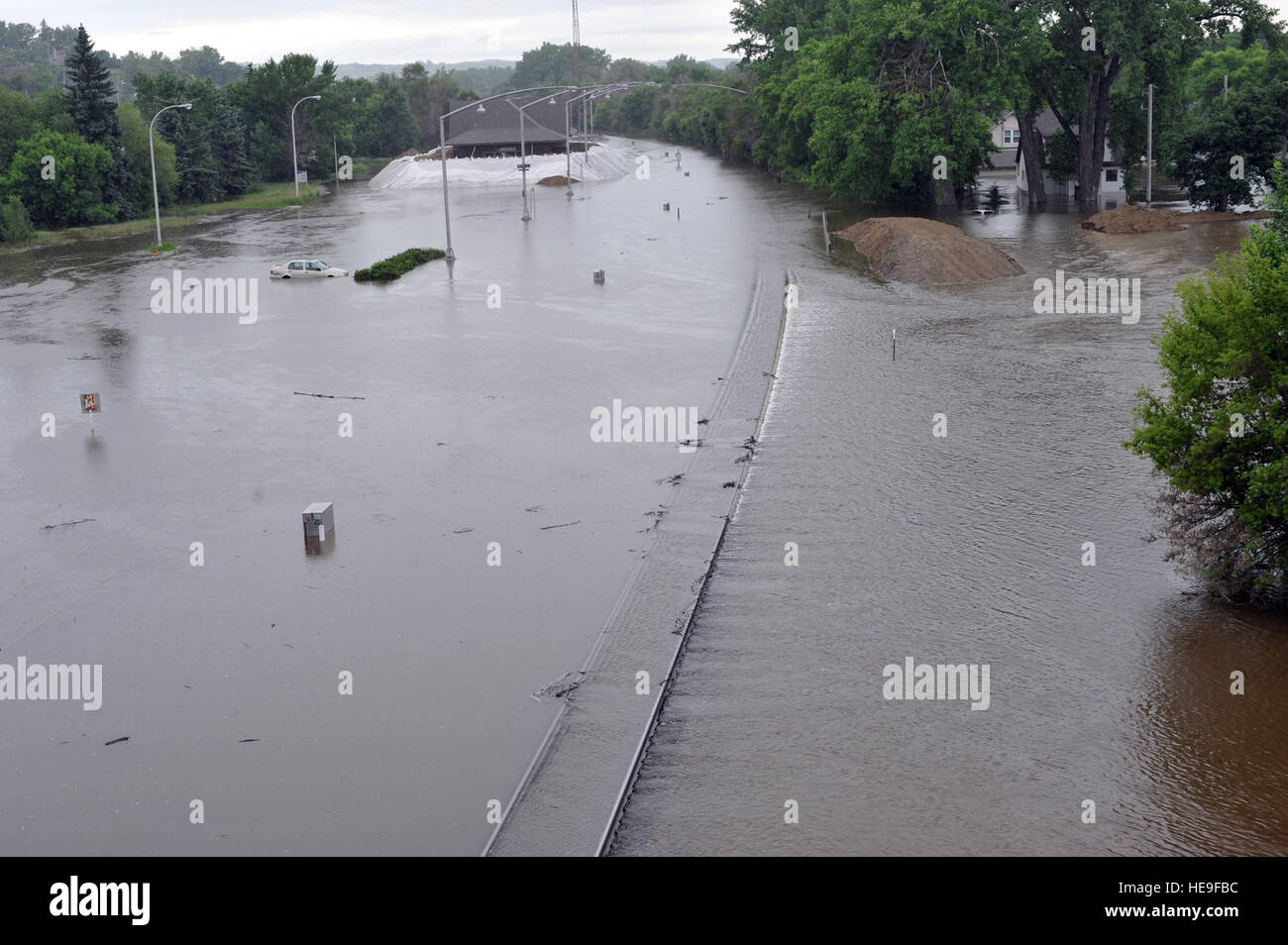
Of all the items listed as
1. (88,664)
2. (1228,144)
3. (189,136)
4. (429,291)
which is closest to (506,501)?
(88,664)

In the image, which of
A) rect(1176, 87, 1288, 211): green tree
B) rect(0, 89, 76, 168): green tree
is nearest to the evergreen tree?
rect(0, 89, 76, 168): green tree

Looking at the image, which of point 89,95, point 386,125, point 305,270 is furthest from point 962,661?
point 386,125

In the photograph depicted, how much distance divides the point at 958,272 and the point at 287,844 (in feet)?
124

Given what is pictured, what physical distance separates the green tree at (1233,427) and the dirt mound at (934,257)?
27798 mm

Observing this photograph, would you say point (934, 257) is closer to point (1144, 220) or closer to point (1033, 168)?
point (1144, 220)

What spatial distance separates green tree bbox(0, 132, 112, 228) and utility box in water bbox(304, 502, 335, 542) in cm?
6089

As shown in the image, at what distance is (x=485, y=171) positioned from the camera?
102188 millimetres

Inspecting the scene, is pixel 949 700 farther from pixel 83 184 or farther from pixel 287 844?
pixel 83 184

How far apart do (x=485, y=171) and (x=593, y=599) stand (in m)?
88.7

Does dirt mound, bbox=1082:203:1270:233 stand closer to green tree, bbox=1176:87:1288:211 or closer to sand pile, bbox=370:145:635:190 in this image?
green tree, bbox=1176:87:1288:211

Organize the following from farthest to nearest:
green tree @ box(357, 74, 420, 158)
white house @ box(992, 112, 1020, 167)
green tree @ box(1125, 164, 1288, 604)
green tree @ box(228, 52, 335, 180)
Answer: green tree @ box(357, 74, 420, 158) → green tree @ box(228, 52, 335, 180) → white house @ box(992, 112, 1020, 167) → green tree @ box(1125, 164, 1288, 604)

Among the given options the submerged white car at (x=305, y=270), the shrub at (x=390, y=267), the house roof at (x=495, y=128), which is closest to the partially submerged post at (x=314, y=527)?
the shrub at (x=390, y=267)

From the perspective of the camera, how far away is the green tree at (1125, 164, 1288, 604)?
16562 mm

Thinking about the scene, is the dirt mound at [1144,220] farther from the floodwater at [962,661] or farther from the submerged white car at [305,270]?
the submerged white car at [305,270]
